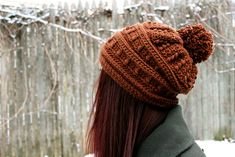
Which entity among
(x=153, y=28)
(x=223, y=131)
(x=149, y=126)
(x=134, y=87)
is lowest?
(x=223, y=131)

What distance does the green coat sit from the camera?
1604mm

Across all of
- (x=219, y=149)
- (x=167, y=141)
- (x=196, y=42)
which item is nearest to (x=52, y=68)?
(x=219, y=149)

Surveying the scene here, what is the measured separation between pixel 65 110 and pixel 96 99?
5.05 m

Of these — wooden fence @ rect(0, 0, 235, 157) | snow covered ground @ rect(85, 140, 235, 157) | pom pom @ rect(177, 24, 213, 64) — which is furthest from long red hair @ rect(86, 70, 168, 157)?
wooden fence @ rect(0, 0, 235, 157)

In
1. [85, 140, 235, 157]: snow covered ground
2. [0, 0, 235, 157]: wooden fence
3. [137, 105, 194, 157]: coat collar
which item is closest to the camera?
[137, 105, 194, 157]: coat collar

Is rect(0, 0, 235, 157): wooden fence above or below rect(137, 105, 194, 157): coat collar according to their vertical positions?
below

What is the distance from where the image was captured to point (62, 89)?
262 inches

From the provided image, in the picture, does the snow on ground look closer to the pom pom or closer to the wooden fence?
the wooden fence

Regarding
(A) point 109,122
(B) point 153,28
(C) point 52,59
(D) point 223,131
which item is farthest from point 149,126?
(D) point 223,131

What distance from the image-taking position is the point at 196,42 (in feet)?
5.71

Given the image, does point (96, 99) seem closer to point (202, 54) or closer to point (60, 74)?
point (202, 54)

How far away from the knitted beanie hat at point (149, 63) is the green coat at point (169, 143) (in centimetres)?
7

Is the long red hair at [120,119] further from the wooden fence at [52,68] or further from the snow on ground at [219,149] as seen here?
the wooden fence at [52,68]

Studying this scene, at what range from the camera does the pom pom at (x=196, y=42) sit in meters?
1.74
